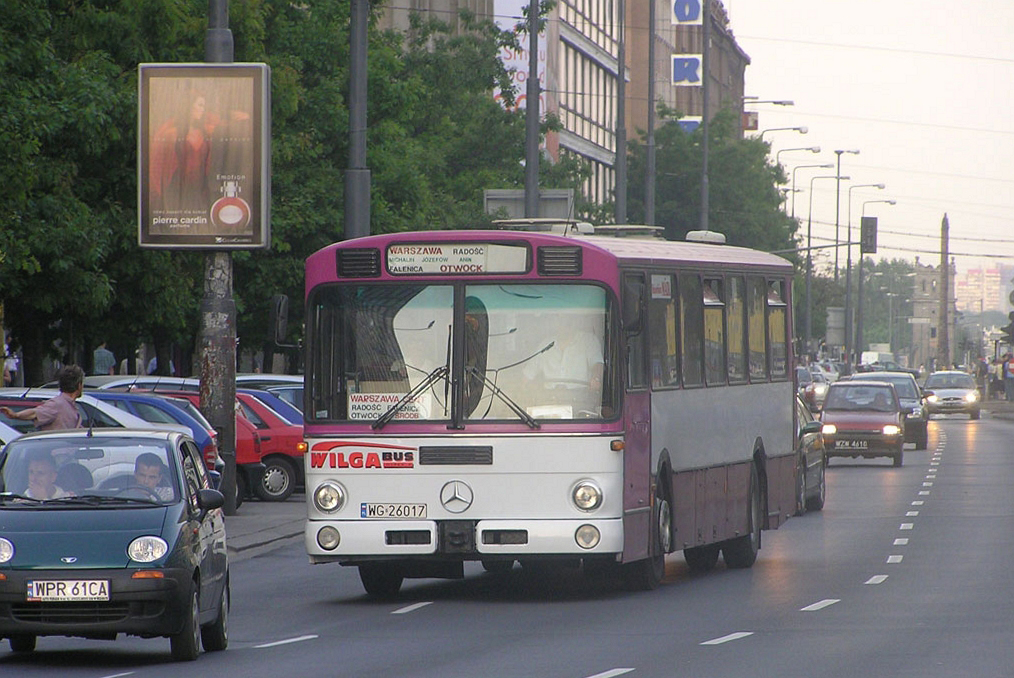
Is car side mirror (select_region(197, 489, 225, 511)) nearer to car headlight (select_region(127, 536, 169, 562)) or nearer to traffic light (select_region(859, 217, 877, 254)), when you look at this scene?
car headlight (select_region(127, 536, 169, 562))

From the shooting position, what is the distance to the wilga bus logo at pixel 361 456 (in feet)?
52.9

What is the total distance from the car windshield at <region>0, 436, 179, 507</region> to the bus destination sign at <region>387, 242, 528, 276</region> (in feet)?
11.8

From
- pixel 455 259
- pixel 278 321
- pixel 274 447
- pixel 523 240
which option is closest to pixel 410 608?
pixel 278 321

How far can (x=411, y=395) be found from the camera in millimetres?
16172

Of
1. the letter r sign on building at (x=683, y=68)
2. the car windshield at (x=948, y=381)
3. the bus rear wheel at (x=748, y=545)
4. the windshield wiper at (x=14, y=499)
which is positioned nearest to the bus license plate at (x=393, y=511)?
the windshield wiper at (x=14, y=499)

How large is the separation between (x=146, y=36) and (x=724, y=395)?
12921 millimetres

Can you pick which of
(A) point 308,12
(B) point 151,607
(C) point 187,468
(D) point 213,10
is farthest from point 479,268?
(A) point 308,12

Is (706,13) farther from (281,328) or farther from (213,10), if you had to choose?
(281,328)

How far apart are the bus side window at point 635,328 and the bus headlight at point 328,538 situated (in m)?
2.42

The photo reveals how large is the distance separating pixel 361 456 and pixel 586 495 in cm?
168

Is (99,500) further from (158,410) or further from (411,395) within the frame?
(158,410)

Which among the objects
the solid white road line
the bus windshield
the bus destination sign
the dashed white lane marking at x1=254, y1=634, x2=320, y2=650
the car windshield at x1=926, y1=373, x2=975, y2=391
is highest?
the bus destination sign

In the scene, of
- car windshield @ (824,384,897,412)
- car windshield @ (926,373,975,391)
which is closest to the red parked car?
car windshield @ (824,384,897,412)

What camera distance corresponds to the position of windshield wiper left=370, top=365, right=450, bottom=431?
16.1 m
